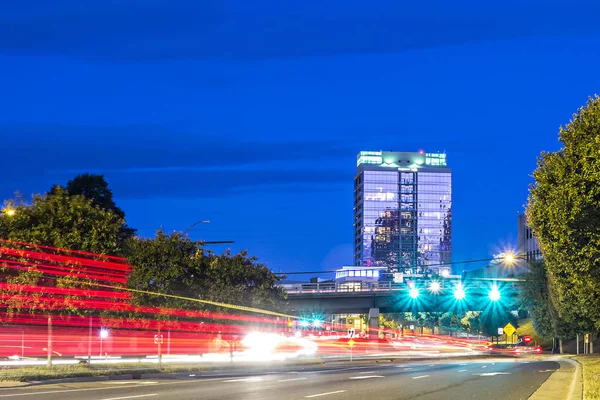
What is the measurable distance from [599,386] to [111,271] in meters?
23.2

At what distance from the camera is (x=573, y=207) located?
28.0 m

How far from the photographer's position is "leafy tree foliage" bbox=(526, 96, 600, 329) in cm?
2798

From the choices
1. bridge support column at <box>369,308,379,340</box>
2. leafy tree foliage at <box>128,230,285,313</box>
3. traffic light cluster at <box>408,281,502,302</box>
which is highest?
leafy tree foliage at <box>128,230,285,313</box>

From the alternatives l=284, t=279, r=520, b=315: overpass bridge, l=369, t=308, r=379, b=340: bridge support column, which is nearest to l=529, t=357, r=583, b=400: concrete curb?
l=284, t=279, r=520, b=315: overpass bridge

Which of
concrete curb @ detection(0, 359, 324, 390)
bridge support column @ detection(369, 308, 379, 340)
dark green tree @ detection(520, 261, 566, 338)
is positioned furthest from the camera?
bridge support column @ detection(369, 308, 379, 340)

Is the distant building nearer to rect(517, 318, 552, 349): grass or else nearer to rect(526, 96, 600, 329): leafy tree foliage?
rect(517, 318, 552, 349): grass

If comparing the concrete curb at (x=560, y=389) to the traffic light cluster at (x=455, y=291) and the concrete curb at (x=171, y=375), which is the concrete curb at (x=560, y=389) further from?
the traffic light cluster at (x=455, y=291)

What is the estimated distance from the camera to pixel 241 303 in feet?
166

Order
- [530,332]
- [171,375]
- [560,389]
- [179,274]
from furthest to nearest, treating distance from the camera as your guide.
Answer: [530,332], [179,274], [171,375], [560,389]

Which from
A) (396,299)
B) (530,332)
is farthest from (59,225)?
(530,332)

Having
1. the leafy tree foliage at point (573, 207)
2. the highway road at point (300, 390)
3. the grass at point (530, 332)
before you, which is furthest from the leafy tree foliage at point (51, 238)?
the grass at point (530, 332)

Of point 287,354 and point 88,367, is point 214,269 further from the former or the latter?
point 287,354

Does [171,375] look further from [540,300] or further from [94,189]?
[94,189]

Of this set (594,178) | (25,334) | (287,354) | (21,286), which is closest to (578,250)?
(594,178)
